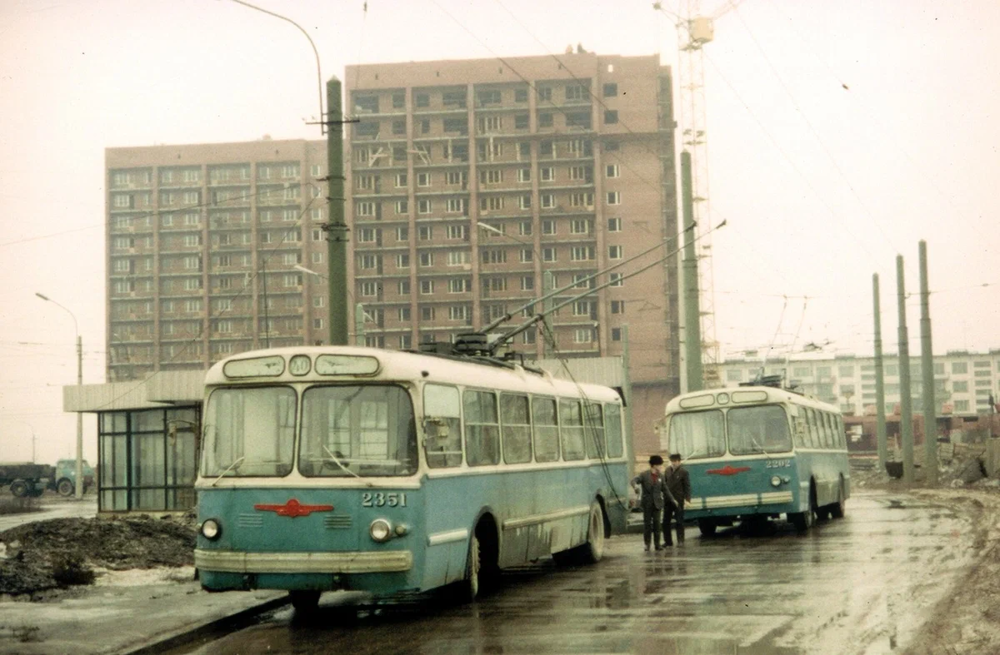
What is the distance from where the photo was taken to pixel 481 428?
15.5 metres

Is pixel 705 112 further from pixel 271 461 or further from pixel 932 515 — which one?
pixel 271 461

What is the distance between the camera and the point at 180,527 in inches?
973

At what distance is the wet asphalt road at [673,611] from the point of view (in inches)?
443

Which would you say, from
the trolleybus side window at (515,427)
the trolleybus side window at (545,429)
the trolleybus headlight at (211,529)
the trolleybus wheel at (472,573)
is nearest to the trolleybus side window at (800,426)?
the trolleybus side window at (545,429)

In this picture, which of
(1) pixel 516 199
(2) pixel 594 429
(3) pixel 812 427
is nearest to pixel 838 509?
(3) pixel 812 427

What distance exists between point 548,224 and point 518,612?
10682 cm

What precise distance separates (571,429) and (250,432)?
692 centimetres

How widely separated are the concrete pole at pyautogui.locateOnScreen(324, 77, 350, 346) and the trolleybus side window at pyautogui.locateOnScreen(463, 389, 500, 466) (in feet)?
12.1

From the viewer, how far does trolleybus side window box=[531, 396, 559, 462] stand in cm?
1777

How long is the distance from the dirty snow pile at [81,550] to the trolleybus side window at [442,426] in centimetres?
561

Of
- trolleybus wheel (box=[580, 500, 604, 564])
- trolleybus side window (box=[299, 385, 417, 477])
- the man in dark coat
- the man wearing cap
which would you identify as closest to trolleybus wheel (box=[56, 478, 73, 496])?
the man in dark coat

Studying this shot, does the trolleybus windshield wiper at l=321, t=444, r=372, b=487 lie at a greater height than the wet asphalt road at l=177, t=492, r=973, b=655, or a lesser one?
greater

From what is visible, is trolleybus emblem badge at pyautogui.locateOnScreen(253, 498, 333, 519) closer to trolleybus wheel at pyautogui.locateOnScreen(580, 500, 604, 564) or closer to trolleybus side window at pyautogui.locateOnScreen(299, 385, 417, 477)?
trolleybus side window at pyautogui.locateOnScreen(299, 385, 417, 477)

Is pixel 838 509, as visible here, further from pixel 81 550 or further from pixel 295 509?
pixel 295 509
